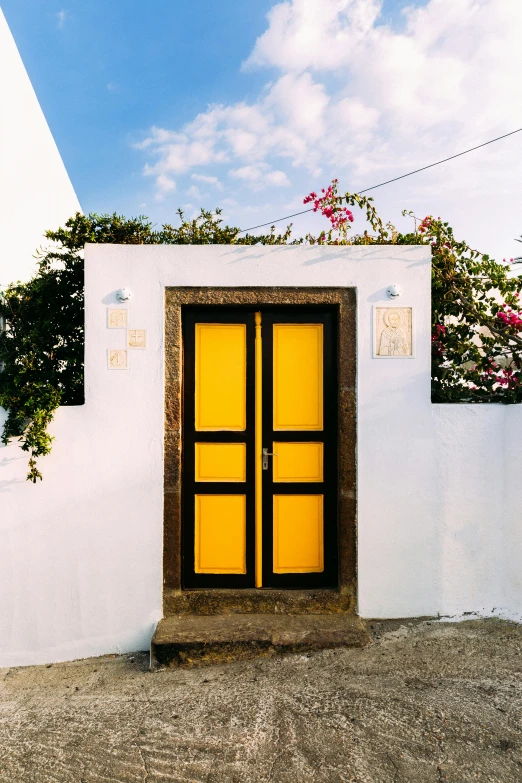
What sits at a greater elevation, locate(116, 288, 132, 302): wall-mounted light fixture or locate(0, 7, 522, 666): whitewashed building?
locate(116, 288, 132, 302): wall-mounted light fixture

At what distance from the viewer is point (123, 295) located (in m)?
3.59

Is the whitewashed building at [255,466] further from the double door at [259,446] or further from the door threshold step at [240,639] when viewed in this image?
the door threshold step at [240,639]

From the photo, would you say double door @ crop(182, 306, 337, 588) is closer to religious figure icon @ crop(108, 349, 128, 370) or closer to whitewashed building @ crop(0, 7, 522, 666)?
whitewashed building @ crop(0, 7, 522, 666)

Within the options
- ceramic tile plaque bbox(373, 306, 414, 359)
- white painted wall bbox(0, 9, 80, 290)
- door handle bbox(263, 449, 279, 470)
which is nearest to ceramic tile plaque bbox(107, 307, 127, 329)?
white painted wall bbox(0, 9, 80, 290)

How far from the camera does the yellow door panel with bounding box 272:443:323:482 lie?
3809 mm

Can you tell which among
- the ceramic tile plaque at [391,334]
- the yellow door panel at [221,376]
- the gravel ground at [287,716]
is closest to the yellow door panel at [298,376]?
the yellow door panel at [221,376]

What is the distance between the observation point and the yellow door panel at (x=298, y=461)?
381 cm

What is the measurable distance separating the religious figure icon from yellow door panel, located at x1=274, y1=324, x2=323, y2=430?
1.11 metres

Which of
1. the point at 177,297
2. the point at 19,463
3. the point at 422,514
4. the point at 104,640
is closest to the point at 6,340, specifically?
the point at 19,463

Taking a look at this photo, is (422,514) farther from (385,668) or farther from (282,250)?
Result: (282,250)

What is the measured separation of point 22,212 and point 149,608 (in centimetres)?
343

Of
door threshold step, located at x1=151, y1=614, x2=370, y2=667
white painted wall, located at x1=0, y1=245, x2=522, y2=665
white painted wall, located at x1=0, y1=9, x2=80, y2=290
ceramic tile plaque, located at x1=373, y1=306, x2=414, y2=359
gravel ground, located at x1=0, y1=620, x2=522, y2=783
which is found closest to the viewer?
gravel ground, located at x1=0, y1=620, x2=522, y2=783

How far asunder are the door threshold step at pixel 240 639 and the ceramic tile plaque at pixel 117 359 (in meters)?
1.82

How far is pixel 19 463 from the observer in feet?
11.6
